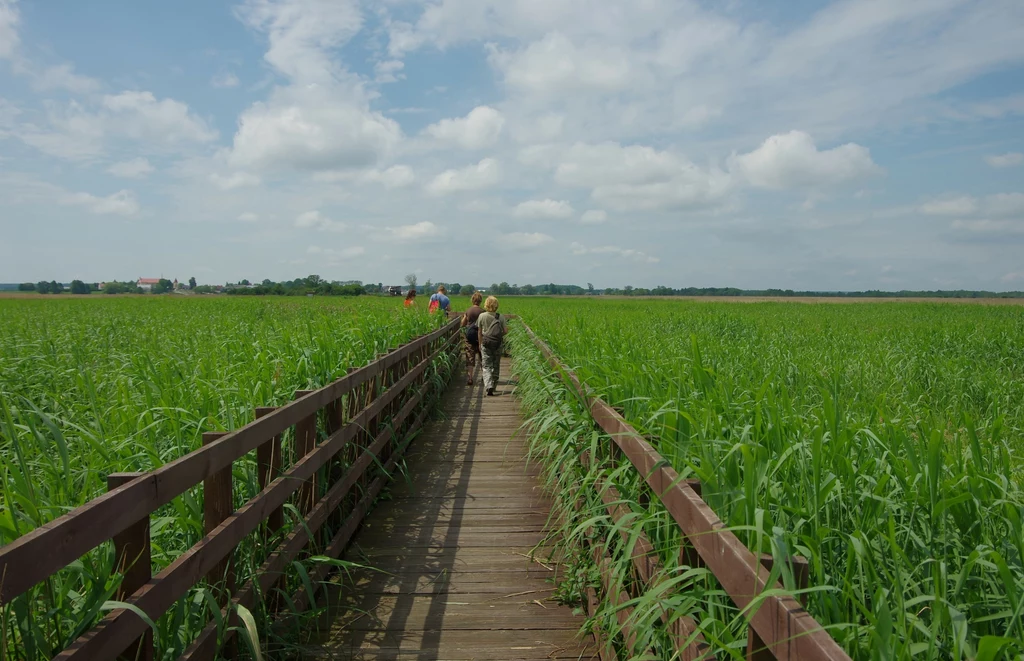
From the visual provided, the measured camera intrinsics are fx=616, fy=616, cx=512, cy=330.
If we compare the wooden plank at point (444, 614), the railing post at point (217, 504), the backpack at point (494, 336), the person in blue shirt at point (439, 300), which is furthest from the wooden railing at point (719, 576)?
the person in blue shirt at point (439, 300)

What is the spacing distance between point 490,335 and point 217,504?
8.09 metres

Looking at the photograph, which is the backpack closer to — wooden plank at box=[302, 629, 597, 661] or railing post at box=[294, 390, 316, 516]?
railing post at box=[294, 390, 316, 516]

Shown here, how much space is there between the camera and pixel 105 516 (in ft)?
5.64

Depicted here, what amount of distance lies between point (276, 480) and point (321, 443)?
86 cm

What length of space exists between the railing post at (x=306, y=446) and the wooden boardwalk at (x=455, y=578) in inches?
21.7

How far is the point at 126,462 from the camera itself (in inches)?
119

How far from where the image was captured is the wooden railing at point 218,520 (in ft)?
5.19

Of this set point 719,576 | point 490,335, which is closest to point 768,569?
point 719,576

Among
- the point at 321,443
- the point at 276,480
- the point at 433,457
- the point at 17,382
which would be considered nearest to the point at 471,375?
the point at 433,457

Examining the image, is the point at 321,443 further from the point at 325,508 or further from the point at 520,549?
the point at 520,549

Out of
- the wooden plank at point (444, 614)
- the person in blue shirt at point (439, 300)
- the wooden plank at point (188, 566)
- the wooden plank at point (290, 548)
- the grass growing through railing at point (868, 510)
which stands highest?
the person in blue shirt at point (439, 300)

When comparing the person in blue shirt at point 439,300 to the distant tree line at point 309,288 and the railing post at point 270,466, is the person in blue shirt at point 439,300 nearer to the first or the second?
the railing post at point 270,466

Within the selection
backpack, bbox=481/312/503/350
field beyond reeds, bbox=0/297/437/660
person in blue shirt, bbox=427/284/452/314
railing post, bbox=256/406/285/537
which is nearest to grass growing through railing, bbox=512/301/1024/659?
railing post, bbox=256/406/285/537

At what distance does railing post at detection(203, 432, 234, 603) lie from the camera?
98.7 inches
